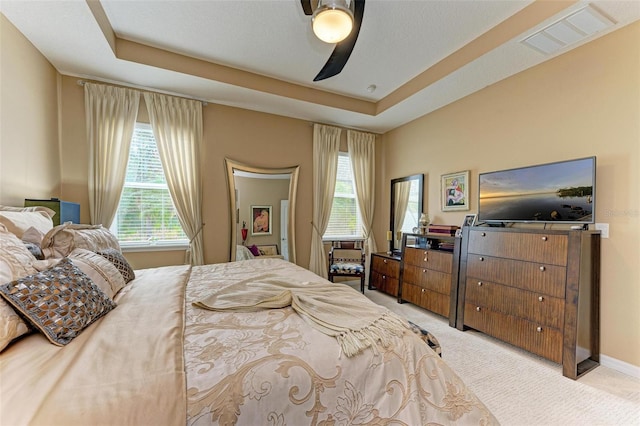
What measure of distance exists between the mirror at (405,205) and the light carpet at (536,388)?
196cm

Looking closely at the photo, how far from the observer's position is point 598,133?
2.32 meters

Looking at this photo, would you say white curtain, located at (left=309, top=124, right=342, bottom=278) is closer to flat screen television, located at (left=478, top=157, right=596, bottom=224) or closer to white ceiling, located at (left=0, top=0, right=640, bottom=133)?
Result: white ceiling, located at (left=0, top=0, right=640, bottom=133)

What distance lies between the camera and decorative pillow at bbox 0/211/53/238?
158 centimetres

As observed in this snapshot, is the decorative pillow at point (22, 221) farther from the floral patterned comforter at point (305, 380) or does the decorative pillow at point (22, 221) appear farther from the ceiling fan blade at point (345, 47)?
the ceiling fan blade at point (345, 47)

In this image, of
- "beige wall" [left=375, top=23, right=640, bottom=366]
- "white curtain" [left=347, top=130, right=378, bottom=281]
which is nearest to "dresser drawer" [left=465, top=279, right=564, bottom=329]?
"beige wall" [left=375, top=23, right=640, bottom=366]

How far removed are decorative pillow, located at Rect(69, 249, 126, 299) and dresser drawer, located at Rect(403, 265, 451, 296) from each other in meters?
3.09

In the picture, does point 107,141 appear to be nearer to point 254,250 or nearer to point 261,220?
point 261,220

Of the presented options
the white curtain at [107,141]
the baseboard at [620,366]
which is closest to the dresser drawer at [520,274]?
the baseboard at [620,366]

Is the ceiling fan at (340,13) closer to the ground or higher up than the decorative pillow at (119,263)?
higher up

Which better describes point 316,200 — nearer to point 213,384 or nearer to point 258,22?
point 258,22

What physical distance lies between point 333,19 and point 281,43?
1.37 meters

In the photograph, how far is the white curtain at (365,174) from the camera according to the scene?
15.1 feet

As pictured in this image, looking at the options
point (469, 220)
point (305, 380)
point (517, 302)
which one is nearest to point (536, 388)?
point (517, 302)

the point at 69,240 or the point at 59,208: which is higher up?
the point at 59,208
